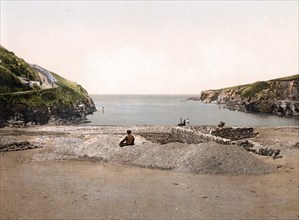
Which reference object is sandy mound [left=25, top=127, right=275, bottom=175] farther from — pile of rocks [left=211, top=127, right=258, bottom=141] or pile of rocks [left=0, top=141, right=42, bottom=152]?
pile of rocks [left=211, top=127, right=258, bottom=141]

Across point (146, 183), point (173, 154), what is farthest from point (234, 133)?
point (146, 183)

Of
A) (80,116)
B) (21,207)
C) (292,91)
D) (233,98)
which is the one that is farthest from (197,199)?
(233,98)

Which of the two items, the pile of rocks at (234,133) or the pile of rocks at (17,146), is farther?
the pile of rocks at (234,133)

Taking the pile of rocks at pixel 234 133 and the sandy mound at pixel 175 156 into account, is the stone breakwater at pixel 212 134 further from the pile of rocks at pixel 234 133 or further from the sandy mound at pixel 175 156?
the sandy mound at pixel 175 156

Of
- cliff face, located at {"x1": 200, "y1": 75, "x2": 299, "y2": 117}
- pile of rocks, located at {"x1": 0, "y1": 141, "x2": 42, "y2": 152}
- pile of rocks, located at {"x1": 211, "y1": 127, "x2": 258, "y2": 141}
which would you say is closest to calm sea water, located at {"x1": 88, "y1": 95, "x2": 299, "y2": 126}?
cliff face, located at {"x1": 200, "y1": 75, "x2": 299, "y2": 117}

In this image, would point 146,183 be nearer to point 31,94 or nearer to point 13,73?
point 31,94

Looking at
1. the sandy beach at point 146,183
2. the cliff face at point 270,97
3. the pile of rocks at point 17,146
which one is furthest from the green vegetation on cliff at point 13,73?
Result: the cliff face at point 270,97
